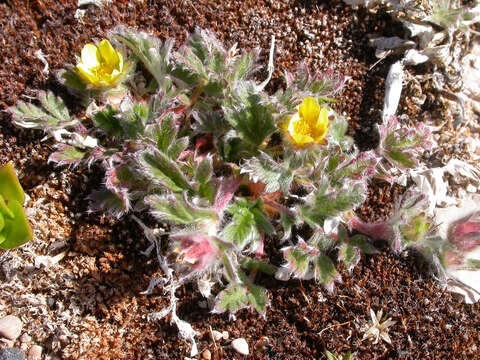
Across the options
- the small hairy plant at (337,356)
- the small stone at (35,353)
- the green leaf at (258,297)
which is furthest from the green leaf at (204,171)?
the small stone at (35,353)

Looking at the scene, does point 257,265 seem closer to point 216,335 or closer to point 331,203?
point 216,335

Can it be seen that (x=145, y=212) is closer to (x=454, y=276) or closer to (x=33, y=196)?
(x=33, y=196)

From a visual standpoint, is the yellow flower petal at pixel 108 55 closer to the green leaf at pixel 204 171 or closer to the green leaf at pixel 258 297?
the green leaf at pixel 204 171

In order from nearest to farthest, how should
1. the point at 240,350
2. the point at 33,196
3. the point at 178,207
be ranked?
the point at 178,207, the point at 240,350, the point at 33,196

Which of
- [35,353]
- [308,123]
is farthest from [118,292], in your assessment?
[308,123]

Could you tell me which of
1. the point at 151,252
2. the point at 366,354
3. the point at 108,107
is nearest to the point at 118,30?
the point at 108,107

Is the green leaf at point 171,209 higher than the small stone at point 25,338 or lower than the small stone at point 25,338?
higher
